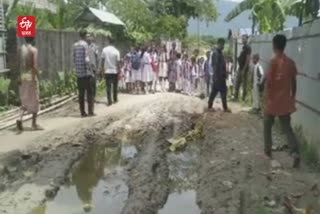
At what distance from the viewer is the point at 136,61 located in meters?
21.2

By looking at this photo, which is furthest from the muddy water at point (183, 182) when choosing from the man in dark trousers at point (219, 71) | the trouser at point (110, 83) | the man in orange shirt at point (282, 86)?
the trouser at point (110, 83)

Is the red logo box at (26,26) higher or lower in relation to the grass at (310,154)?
higher

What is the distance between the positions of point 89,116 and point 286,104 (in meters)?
6.53

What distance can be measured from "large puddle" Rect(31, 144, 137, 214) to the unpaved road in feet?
0.04

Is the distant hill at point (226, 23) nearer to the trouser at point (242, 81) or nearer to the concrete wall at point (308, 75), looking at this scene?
the trouser at point (242, 81)

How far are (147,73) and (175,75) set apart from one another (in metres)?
1.02

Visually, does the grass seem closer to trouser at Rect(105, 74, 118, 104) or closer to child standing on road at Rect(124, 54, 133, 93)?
trouser at Rect(105, 74, 118, 104)

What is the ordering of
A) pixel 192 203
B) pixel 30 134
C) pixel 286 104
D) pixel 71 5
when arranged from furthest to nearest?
pixel 71 5, pixel 30 134, pixel 286 104, pixel 192 203

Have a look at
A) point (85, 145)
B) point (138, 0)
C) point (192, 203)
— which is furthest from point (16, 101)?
point (138, 0)

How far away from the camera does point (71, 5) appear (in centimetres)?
2695

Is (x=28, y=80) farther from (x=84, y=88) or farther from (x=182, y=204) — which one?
(x=182, y=204)

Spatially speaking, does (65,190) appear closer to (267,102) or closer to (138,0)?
(267,102)

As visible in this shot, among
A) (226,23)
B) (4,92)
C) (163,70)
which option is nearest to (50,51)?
(4,92)

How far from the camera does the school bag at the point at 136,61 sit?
21031mm
